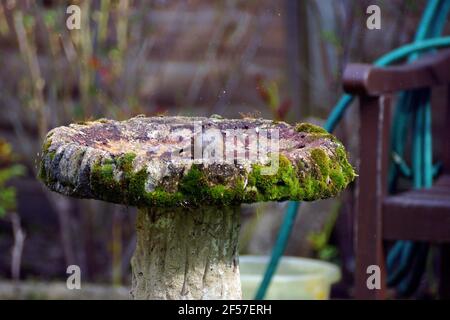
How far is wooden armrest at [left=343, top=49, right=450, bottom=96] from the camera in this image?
275 centimetres

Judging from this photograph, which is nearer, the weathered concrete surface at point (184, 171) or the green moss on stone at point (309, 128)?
the weathered concrete surface at point (184, 171)

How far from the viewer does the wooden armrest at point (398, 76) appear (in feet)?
9.04

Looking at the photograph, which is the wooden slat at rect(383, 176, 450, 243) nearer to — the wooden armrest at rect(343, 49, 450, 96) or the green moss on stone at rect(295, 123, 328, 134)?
the wooden armrest at rect(343, 49, 450, 96)

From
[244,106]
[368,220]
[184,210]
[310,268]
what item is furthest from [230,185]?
[244,106]

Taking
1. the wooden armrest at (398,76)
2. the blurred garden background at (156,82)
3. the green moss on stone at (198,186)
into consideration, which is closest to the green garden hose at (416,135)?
the wooden armrest at (398,76)

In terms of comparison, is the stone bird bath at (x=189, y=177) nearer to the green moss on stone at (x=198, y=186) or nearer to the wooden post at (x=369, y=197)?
the green moss on stone at (x=198, y=186)

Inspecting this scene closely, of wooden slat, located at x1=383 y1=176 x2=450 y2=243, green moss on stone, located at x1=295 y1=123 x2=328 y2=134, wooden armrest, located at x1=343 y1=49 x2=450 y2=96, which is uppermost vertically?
wooden armrest, located at x1=343 y1=49 x2=450 y2=96

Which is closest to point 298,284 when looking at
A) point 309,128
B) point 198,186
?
point 309,128

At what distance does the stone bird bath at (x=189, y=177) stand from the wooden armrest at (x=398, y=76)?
1.94 feet

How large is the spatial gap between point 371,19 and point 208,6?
1.17 m

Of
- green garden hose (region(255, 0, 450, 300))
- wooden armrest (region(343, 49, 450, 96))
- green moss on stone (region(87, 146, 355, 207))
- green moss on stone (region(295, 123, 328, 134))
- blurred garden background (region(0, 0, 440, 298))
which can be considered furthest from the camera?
blurred garden background (region(0, 0, 440, 298))

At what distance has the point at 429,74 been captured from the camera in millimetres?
3244

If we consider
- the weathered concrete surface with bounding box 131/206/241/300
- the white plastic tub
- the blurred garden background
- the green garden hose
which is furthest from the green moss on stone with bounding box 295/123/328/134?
the blurred garden background

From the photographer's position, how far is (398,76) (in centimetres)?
302
